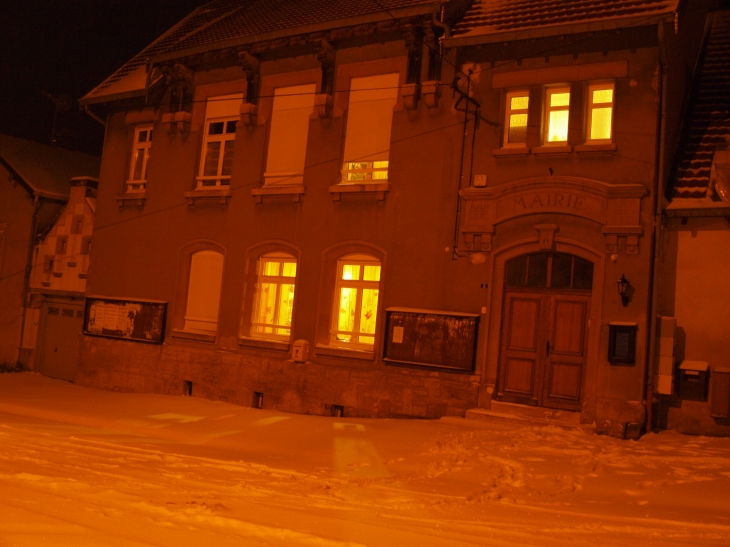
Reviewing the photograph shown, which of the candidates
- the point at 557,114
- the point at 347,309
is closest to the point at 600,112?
the point at 557,114

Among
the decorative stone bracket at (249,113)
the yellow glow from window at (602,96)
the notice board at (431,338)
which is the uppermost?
the decorative stone bracket at (249,113)

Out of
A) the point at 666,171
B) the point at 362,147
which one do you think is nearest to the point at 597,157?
the point at 666,171

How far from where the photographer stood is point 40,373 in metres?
20.2

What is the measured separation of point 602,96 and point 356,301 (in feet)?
19.3

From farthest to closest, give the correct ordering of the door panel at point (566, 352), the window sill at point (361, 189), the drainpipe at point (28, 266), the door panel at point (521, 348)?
the drainpipe at point (28, 266) < the window sill at point (361, 189) < the door panel at point (521, 348) < the door panel at point (566, 352)

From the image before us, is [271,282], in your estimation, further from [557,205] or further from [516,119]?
[557,205]

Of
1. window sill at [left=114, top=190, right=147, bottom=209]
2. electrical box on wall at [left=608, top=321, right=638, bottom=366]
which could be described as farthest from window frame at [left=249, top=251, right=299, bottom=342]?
electrical box on wall at [left=608, top=321, right=638, bottom=366]

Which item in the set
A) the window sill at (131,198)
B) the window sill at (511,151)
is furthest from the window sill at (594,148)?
the window sill at (131,198)

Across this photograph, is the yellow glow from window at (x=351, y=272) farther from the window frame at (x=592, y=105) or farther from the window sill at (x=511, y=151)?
the window frame at (x=592, y=105)

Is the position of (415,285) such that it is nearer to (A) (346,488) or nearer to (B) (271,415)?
(B) (271,415)

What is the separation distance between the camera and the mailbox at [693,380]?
10.9 metres

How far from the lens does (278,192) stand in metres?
14.6

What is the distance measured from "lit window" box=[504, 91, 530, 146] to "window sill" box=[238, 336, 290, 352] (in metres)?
5.96

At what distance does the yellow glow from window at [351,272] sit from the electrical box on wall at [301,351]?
5.07ft
